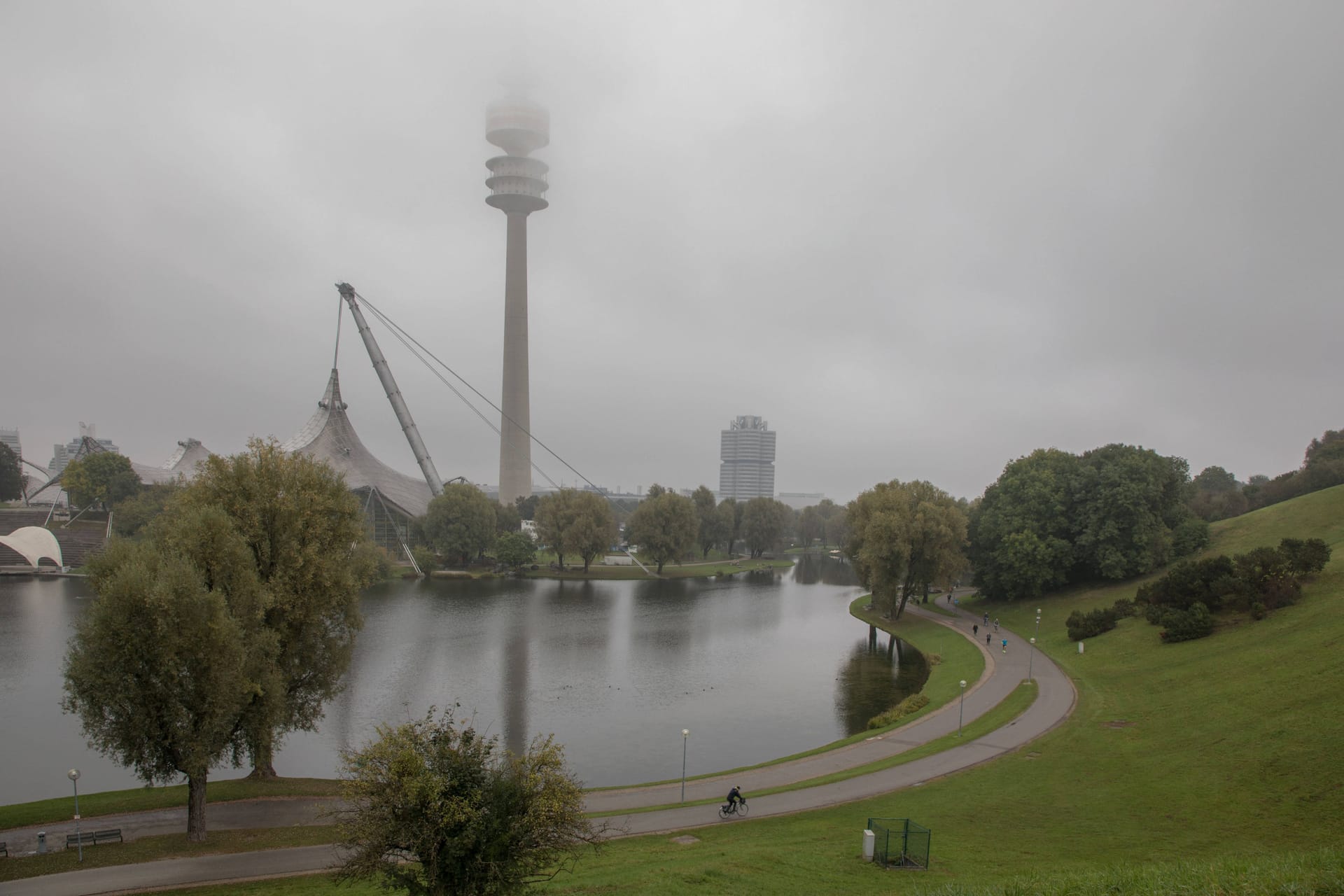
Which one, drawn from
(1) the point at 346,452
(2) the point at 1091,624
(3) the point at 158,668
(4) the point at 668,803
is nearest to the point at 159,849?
(3) the point at 158,668

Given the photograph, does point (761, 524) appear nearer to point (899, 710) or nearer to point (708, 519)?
point (708, 519)

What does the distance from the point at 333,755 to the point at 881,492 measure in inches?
1597

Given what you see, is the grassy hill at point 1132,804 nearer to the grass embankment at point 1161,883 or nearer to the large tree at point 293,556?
the grass embankment at point 1161,883

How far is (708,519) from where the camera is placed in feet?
317

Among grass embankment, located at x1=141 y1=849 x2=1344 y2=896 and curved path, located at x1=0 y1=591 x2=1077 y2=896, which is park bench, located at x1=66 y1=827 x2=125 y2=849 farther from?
grass embankment, located at x1=141 y1=849 x2=1344 y2=896

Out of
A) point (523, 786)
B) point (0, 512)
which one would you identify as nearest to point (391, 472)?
point (0, 512)

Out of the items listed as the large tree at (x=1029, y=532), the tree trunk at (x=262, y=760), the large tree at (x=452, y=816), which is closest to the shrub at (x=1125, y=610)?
the large tree at (x=1029, y=532)

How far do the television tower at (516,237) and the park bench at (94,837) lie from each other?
9106 cm

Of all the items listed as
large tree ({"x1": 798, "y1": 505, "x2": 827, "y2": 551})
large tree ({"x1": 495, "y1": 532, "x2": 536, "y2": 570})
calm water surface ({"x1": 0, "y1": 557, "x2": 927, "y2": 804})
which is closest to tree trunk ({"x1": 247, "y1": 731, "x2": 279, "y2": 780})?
calm water surface ({"x1": 0, "y1": 557, "x2": 927, "y2": 804})

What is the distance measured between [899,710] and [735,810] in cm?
1398

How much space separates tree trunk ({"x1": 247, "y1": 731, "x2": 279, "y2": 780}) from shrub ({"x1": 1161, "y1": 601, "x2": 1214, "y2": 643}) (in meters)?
33.7

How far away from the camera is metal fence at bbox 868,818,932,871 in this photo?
14734 millimetres

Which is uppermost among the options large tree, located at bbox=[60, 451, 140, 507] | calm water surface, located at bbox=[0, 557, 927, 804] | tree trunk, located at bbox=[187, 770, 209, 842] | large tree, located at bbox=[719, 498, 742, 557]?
large tree, located at bbox=[60, 451, 140, 507]

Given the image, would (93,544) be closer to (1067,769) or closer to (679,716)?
(679,716)
